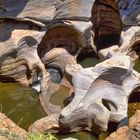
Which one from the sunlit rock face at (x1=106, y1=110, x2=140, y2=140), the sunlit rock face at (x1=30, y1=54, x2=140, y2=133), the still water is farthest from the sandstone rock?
the still water

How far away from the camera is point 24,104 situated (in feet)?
42.8

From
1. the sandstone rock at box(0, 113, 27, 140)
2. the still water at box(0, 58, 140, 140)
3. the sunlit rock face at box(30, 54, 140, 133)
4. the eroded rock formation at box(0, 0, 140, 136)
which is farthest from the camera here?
the still water at box(0, 58, 140, 140)

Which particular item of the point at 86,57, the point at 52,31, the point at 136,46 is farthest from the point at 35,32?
the point at 136,46

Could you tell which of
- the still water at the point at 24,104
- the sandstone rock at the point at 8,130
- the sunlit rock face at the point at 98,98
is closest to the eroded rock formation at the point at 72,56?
the sunlit rock face at the point at 98,98

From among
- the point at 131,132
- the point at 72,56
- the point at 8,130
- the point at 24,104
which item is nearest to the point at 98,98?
the point at 24,104

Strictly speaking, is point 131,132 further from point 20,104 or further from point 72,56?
point 72,56

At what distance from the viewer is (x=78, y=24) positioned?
15.0m

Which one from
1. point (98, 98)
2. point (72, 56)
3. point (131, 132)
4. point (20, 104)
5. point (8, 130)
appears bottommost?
point (72, 56)

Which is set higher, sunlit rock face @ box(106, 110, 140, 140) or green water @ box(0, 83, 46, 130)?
sunlit rock face @ box(106, 110, 140, 140)

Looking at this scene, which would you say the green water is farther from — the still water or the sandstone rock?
the sandstone rock

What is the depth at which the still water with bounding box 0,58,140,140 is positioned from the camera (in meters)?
12.0

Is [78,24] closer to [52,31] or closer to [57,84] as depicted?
[52,31]

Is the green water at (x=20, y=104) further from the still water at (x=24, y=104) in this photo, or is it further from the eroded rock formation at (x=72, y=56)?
the eroded rock formation at (x=72, y=56)

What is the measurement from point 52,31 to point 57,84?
1.73 meters
